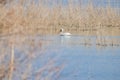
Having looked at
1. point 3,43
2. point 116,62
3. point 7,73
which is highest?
point 3,43

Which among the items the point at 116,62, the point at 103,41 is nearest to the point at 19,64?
the point at 116,62

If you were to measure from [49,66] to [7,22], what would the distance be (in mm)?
586

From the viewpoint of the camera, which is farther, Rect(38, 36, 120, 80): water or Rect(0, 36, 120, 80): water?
Rect(38, 36, 120, 80): water

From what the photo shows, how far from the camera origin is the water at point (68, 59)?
380 cm

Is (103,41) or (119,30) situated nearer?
(103,41)

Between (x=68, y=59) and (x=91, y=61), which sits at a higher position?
(x=68, y=59)

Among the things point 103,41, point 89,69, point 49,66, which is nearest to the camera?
point 49,66

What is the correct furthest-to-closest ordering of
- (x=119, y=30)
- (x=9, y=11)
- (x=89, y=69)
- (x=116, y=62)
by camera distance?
(x=119, y=30) → (x=116, y=62) → (x=89, y=69) → (x=9, y=11)

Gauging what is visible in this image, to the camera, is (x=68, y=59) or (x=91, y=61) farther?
(x=91, y=61)

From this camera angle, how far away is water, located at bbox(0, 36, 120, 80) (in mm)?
3801

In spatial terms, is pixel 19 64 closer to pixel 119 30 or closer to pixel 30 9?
pixel 30 9

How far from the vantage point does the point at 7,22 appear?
364 centimetres

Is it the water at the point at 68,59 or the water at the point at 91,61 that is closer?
the water at the point at 68,59

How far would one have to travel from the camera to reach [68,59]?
12070 millimetres
